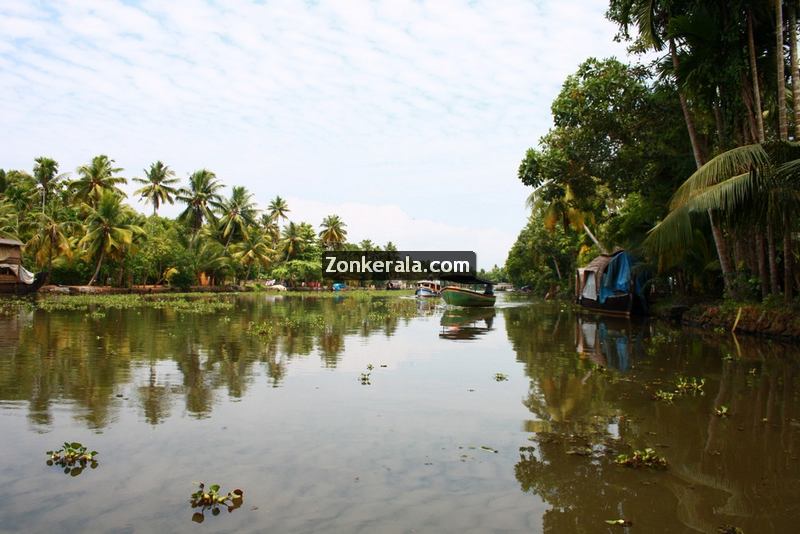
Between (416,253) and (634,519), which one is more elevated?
(416,253)

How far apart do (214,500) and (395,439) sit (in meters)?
2.24

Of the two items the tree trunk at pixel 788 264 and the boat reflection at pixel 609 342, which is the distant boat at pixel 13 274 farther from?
the tree trunk at pixel 788 264

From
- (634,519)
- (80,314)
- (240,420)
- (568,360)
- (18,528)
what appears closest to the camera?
(18,528)

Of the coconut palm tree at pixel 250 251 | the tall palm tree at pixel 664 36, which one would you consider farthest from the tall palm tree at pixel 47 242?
the tall palm tree at pixel 664 36

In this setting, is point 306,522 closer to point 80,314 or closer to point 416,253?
point 80,314

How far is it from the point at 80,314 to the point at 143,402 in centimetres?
1659

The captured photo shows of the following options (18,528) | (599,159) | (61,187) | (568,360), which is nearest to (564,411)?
(568,360)

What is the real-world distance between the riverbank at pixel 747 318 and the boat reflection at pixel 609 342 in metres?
2.05

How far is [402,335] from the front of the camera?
17.2 metres

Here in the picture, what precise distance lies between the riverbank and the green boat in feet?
45.7

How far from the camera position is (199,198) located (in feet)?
179

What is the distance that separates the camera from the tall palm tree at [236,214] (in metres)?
58.5

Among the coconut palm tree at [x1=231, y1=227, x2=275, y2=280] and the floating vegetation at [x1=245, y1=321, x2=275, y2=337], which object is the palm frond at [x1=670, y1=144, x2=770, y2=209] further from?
the coconut palm tree at [x1=231, y1=227, x2=275, y2=280]

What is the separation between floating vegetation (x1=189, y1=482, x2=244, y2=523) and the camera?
413cm
